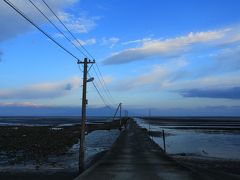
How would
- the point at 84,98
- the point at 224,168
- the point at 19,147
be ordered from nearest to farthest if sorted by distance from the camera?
the point at 84,98
the point at 224,168
the point at 19,147

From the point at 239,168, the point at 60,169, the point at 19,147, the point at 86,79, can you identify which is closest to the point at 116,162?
the point at 60,169

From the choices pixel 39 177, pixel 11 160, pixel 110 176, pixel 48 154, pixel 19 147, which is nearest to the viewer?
pixel 110 176

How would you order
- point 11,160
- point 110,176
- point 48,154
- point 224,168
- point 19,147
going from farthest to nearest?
point 19,147 < point 48,154 < point 11,160 < point 224,168 < point 110,176

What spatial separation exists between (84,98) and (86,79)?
123cm

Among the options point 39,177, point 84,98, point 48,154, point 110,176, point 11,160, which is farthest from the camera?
point 48,154

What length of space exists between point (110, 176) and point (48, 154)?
1700cm

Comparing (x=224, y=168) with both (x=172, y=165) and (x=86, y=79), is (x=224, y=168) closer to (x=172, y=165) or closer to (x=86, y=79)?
(x=172, y=165)

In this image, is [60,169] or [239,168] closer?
[60,169]

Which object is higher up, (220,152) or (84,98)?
(84,98)

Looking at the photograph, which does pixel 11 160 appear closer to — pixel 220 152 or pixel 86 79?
pixel 86 79

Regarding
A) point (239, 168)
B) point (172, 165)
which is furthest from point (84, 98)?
point (239, 168)

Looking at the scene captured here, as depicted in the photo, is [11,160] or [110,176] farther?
[11,160]

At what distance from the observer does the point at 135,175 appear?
68.8ft

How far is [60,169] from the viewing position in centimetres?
2700
